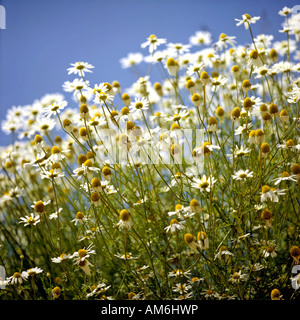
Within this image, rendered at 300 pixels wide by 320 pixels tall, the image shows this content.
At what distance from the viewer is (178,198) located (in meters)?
0.76

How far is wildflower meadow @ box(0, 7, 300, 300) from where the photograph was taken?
2.68ft

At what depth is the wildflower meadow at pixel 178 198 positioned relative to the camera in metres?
0.82

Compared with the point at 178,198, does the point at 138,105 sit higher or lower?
higher

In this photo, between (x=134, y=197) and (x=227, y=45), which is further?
(x=227, y=45)

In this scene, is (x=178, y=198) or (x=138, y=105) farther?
(x=138, y=105)

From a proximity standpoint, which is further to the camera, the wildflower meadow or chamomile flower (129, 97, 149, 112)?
chamomile flower (129, 97, 149, 112)

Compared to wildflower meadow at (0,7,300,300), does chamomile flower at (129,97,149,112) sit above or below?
above

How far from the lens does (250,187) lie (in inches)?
35.0

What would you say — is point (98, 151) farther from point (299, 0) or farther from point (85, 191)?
point (299, 0)

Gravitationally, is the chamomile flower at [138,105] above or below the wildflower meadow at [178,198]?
above

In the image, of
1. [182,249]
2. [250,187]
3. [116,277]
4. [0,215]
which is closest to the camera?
[250,187]

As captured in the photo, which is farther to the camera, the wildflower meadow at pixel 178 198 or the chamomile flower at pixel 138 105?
the chamomile flower at pixel 138 105

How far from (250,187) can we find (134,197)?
32 centimetres

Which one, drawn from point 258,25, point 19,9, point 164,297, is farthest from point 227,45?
point 164,297
